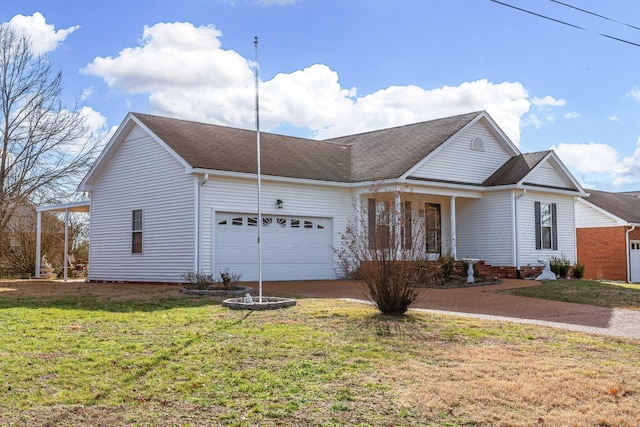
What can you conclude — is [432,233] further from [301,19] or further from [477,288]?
[301,19]

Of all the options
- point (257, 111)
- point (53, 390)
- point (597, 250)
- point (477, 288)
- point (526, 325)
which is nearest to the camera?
point (53, 390)

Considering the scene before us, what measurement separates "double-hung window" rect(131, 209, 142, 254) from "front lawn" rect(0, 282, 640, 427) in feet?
34.2

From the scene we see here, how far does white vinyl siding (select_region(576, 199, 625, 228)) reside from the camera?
33.3 metres

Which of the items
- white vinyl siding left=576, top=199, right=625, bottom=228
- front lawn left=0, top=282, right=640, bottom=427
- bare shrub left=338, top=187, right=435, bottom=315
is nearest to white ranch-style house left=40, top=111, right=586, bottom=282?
bare shrub left=338, top=187, right=435, bottom=315

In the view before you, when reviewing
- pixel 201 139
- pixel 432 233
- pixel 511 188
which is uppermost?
pixel 201 139

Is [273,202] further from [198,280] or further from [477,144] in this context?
[477,144]

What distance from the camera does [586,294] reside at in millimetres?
17156

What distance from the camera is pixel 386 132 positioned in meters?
27.8

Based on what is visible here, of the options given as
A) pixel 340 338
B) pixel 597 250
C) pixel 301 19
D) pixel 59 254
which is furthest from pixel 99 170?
pixel 597 250

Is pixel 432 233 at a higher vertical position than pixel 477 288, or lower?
higher

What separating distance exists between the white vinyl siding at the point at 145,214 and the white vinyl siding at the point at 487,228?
10.8m

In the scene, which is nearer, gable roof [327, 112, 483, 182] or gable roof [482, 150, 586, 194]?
gable roof [327, 112, 483, 182]

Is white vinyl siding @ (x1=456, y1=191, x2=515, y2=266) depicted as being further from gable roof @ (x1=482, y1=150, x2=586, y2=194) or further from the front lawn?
the front lawn

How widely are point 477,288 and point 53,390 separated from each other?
557 inches
